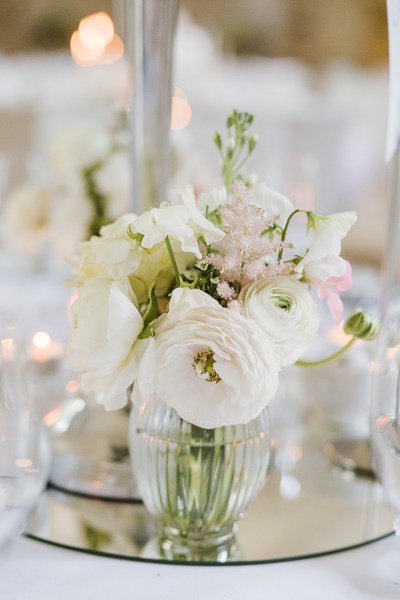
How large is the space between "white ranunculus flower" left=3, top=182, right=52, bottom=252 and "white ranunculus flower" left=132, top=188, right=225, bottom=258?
25.5 inches

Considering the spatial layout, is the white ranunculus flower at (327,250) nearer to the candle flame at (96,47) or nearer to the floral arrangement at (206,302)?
the floral arrangement at (206,302)

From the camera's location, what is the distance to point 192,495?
0.56 metres

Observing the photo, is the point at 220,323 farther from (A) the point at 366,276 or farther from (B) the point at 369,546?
(A) the point at 366,276

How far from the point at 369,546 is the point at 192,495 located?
0.16 meters

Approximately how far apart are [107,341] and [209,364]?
2.8 inches

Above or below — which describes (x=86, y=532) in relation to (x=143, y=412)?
below

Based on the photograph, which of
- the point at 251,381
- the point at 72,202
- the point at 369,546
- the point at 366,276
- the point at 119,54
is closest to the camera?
the point at 251,381

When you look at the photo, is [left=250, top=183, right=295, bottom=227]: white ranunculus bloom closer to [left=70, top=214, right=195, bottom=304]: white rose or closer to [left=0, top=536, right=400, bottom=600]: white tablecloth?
[left=70, top=214, right=195, bottom=304]: white rose

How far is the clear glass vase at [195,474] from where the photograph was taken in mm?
556

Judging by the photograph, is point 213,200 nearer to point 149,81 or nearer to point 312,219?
point 312,219

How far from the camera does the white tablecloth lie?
52 centimetres

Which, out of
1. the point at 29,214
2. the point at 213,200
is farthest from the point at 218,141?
the point at 29,214

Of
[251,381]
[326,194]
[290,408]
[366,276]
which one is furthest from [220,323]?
[326,194]

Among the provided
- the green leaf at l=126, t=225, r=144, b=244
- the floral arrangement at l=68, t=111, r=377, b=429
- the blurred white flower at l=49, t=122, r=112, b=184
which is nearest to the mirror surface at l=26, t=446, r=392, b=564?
the floral arrangement at l=68, t=111, r=377, b=429
